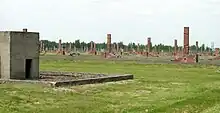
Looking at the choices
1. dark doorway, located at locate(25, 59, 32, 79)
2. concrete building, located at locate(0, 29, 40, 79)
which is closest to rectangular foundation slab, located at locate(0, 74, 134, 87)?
concrete building, located at locate(0, 29, 40, 79)

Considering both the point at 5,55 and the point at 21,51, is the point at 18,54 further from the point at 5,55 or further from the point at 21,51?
the point at 5,55

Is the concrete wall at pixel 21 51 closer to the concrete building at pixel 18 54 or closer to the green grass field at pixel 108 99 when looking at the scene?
the concrete building at pixel 18 54

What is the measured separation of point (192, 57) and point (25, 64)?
115ft

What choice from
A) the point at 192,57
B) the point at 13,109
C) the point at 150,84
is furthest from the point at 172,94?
the point at 192,57

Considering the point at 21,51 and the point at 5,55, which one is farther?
the point at 21,51

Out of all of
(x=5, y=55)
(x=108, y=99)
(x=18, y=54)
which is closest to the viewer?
(x=108, y=99)

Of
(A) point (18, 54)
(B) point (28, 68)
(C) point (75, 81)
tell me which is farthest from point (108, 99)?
(B) point (28, 68)

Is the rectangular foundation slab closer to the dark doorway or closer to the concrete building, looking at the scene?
the concrete building

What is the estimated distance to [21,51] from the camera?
25.2 m

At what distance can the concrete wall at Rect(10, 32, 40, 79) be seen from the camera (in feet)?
81.4

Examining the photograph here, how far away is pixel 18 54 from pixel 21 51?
256 millimetres

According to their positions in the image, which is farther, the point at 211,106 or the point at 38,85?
the point at 38,85

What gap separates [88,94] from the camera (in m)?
19.3

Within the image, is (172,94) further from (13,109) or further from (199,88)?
(13,109)
